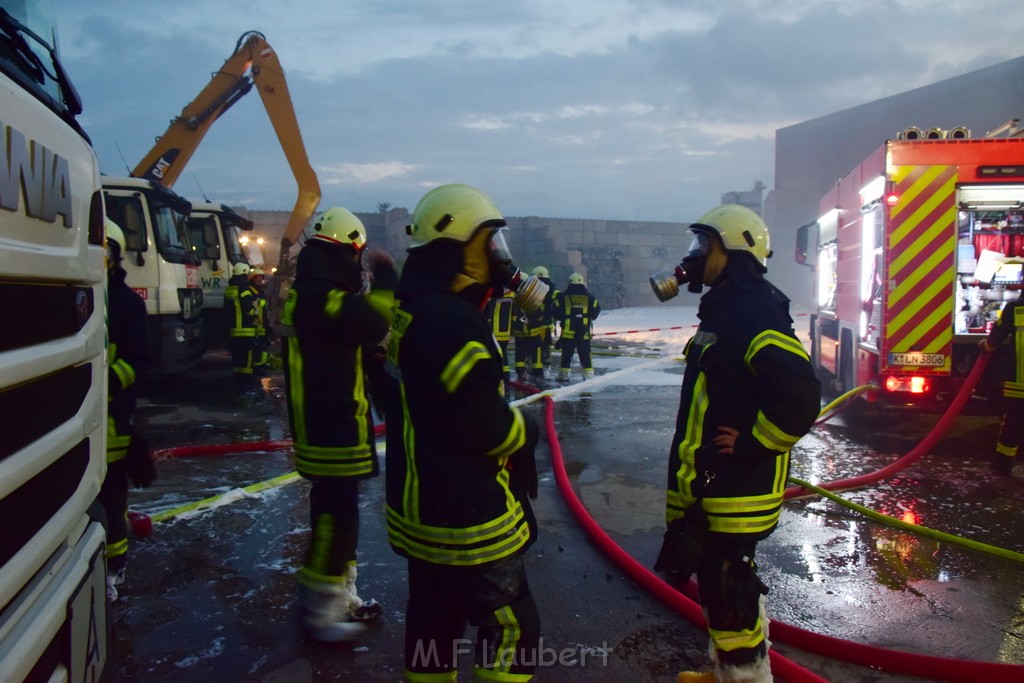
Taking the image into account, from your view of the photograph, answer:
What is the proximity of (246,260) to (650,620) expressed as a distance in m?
13.1

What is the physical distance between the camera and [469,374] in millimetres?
1912

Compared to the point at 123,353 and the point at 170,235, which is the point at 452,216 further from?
the point at 170,235

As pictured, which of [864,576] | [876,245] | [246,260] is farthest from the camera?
[246,260]

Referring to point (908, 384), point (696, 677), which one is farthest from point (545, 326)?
point (696, 677)

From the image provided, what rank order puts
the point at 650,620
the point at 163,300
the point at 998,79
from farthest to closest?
the point at 998,79, the point at 163,300, the point at 650,620

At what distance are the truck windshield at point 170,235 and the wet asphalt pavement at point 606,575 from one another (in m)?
4.60

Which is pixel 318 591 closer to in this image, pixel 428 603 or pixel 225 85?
pixel 428 603

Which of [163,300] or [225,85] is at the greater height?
[225,85]

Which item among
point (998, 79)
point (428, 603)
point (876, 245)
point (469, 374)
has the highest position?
point (998, 79)

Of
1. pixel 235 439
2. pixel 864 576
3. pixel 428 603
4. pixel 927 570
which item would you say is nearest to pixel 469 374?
pixel 428 603

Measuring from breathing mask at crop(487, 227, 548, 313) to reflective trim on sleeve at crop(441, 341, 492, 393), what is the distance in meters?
0.34

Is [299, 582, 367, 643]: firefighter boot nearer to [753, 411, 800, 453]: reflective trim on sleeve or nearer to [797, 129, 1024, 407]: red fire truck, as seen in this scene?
[753, 411, 800, 453]: reflective trim on sleeve

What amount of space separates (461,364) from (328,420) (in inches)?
53.5

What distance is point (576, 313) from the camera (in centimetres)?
1141
